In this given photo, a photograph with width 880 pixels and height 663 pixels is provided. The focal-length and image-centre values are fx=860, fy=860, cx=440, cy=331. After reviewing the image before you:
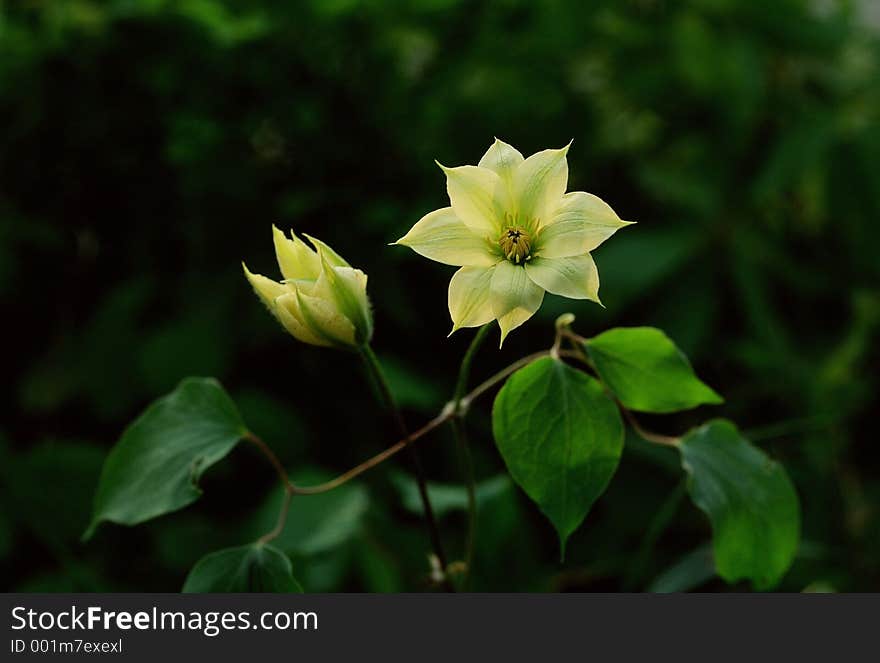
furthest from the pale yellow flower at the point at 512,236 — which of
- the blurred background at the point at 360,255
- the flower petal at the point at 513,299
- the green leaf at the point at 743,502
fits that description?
the blurred background at the point at 360,255

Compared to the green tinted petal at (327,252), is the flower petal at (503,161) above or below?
above

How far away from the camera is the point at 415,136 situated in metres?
0.75

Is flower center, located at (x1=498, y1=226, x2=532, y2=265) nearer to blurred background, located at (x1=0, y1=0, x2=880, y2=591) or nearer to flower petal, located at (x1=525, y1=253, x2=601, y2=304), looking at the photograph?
flower petal, located at (x1=525, y1=253, x2=601, y2=304)

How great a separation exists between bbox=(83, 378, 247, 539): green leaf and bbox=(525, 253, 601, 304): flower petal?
Answer: 162 millimetres

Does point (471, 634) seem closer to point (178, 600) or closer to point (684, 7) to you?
point (178, 600)

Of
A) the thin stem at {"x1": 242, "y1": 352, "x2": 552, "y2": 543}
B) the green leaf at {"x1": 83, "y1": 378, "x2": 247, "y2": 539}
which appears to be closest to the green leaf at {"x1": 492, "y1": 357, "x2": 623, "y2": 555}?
the thin stem at {"x1": 242, "y1": 352, "x2": 552, "y2": 543}

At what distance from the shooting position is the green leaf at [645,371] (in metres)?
0.35

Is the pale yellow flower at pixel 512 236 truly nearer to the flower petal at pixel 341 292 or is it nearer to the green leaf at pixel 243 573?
the flower petal at pixel 341 292

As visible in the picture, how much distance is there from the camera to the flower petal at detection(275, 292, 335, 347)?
318mm

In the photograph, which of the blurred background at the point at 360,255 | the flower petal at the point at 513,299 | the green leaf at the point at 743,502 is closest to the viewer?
the flower petal at the point at 513,299

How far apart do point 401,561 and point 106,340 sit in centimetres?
31

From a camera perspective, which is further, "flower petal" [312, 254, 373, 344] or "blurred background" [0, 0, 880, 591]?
"blurred background" [0, 0, 880, 591]

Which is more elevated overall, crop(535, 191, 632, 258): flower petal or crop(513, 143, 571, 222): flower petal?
crop(513, 143, 571, 222): flower petal

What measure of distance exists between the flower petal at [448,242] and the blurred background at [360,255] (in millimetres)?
337
